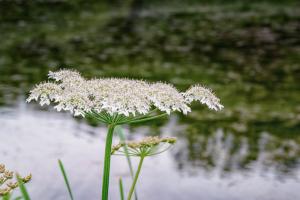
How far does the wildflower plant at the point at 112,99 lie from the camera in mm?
1842

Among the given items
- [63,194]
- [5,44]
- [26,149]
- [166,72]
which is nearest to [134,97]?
[63,194]

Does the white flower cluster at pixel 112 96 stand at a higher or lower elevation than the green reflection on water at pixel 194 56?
lower

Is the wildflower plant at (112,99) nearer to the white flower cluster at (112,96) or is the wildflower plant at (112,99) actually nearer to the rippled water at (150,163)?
the white flower cluster at (112,96)

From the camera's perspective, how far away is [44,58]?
896 cm

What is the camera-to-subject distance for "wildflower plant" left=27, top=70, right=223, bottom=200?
6.04 ft

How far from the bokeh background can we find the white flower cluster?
1902 millimetres

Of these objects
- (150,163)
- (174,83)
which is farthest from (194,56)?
(150,163)

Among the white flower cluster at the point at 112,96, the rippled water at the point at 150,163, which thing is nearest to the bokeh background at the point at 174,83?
the rippled water at the point at 150,163

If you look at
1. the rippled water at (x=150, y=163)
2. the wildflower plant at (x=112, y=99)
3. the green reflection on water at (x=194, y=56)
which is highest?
the green reflection on water at (x=194, y=56)

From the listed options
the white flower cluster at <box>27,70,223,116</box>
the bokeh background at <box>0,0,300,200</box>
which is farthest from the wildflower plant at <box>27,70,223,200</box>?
the bokeh background at <box>0,0,300,200</box>

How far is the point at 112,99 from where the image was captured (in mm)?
1848

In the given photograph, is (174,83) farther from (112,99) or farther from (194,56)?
(112,99)

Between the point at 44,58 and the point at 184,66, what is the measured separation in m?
2.35

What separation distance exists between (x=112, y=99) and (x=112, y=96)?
0.04 metres
